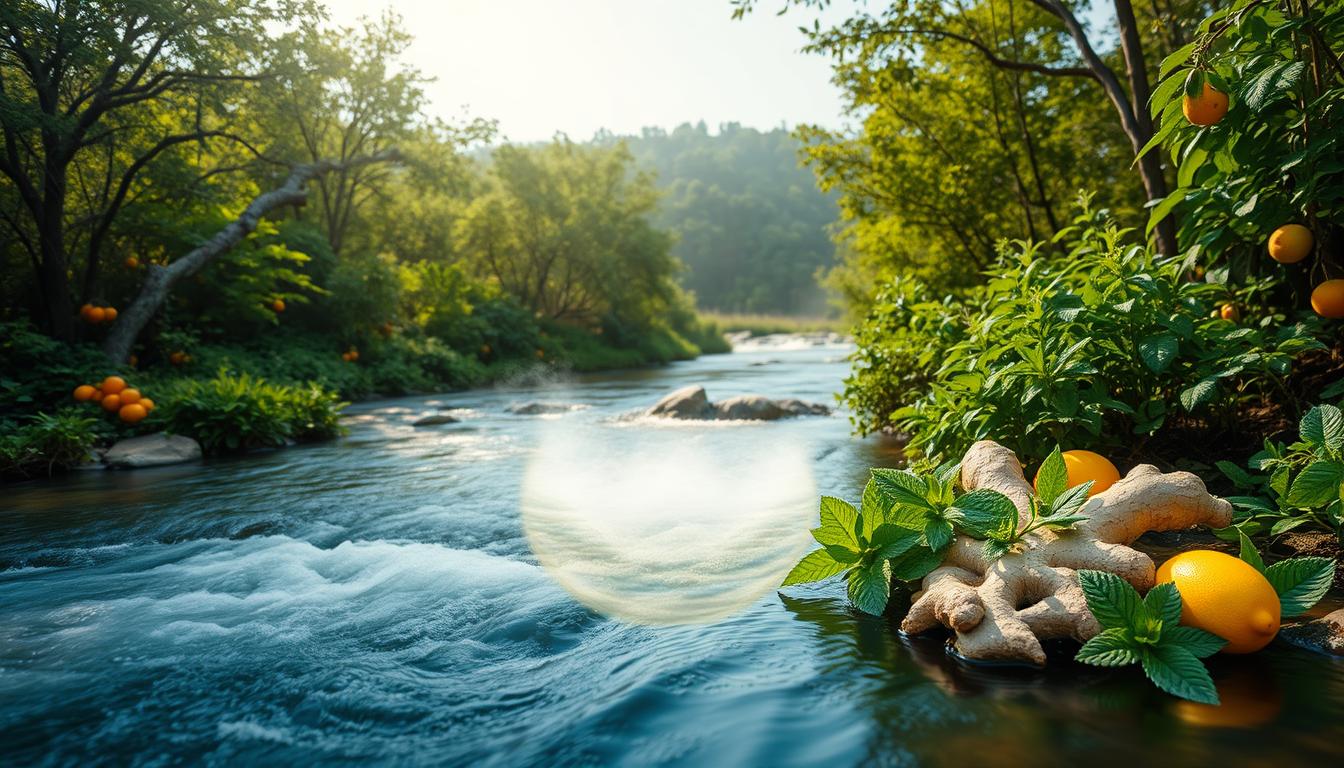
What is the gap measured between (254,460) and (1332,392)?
9931mm

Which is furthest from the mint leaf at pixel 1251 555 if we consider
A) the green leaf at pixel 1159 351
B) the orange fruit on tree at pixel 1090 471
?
the green leaf at pixel 1159 351

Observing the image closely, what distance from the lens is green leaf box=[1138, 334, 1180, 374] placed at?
3.43 meters

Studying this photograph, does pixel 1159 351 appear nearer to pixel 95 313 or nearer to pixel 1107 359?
pixel 1107 359

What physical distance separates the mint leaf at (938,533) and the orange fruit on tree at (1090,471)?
3.30ft

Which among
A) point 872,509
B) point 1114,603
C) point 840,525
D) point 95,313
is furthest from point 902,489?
point 95,313

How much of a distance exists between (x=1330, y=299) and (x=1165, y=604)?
8.09ft

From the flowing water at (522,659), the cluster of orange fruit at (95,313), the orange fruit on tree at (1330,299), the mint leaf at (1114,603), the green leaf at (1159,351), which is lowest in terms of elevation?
the flowing water at (522,659)

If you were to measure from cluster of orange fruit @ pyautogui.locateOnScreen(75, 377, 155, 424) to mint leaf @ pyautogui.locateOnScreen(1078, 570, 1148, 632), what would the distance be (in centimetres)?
1078

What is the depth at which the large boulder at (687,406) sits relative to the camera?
11.8m

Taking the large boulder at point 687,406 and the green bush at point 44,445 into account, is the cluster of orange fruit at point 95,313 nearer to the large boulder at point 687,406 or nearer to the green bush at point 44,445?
the green bush at point 44,445

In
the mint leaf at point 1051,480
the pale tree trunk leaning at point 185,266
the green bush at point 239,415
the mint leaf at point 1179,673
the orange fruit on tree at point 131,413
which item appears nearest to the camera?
the mint leaf at point 1179,673

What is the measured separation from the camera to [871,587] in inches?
108

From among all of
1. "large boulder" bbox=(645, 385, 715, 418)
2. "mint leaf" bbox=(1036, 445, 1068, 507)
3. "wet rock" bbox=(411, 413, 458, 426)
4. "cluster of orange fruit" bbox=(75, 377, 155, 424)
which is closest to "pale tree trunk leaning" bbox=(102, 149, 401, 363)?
"cluster of orange fruit" bbox=(75, 377, 155, 424)

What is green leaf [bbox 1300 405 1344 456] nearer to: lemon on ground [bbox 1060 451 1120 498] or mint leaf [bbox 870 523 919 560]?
lemon on ground [bbox 1060 451 1120 498]
